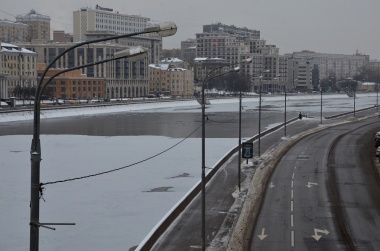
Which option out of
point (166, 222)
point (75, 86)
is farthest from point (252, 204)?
point (75, 86)

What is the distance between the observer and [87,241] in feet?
65.0

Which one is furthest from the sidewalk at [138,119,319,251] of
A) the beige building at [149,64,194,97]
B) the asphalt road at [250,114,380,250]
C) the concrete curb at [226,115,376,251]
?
the beige building at [149,64,194,97]

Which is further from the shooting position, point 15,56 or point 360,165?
point 15,56

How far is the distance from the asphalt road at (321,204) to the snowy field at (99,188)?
4039 millimetres

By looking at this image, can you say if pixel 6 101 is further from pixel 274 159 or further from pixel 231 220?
pixel 231 220

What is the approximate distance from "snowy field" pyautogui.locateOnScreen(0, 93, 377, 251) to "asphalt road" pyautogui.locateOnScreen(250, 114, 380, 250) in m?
4.04

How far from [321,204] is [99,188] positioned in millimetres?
10015

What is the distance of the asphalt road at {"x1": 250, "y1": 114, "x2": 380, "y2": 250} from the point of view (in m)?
20.3

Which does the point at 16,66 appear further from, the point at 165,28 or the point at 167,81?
the point at 165,28

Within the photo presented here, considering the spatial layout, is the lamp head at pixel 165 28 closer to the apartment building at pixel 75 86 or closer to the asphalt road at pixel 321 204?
the asphalt road at pixel 321 204

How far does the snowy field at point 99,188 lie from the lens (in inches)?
812

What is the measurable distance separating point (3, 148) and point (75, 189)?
71.8 feet

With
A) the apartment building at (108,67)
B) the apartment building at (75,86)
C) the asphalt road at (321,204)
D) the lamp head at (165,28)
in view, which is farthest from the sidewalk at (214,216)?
the apartment building at (108,67)

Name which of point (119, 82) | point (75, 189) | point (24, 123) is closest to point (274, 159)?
point (75, 189)
